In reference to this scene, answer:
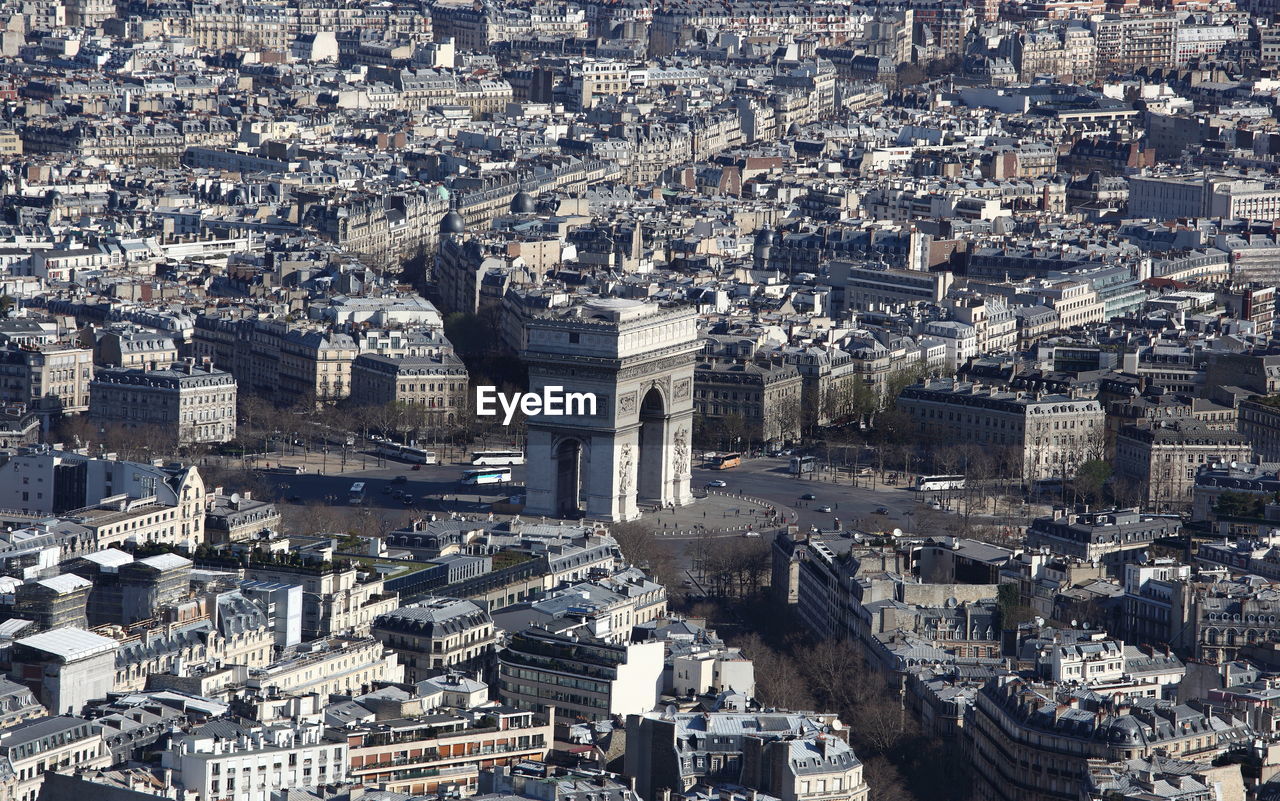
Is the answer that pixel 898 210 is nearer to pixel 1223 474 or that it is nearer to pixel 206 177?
pixel 206 177

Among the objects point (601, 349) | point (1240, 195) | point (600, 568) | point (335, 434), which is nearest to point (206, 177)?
point (1240, 195)

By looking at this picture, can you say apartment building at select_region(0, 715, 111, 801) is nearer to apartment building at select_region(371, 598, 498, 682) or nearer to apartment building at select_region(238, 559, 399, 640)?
apartment building at select_region(371, 598, 498, 682)

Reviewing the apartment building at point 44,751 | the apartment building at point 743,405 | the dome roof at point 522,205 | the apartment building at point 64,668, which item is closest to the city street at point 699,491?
the apartment building at point 743,405

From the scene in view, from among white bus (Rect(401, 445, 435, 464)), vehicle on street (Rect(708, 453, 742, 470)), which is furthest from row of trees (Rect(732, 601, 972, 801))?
white bus (Rect(401, 445, 435, 464))

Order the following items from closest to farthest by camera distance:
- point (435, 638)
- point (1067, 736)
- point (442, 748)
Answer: point (442, 748) < point (1067, 736) < point (435, 638)

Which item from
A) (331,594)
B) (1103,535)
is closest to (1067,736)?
(331,594)

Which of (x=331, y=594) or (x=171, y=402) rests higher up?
(x=331, y=594)

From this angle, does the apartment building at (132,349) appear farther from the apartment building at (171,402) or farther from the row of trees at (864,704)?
the row of trees at (864,704)

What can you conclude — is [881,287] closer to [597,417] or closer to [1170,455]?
[1170,455]
